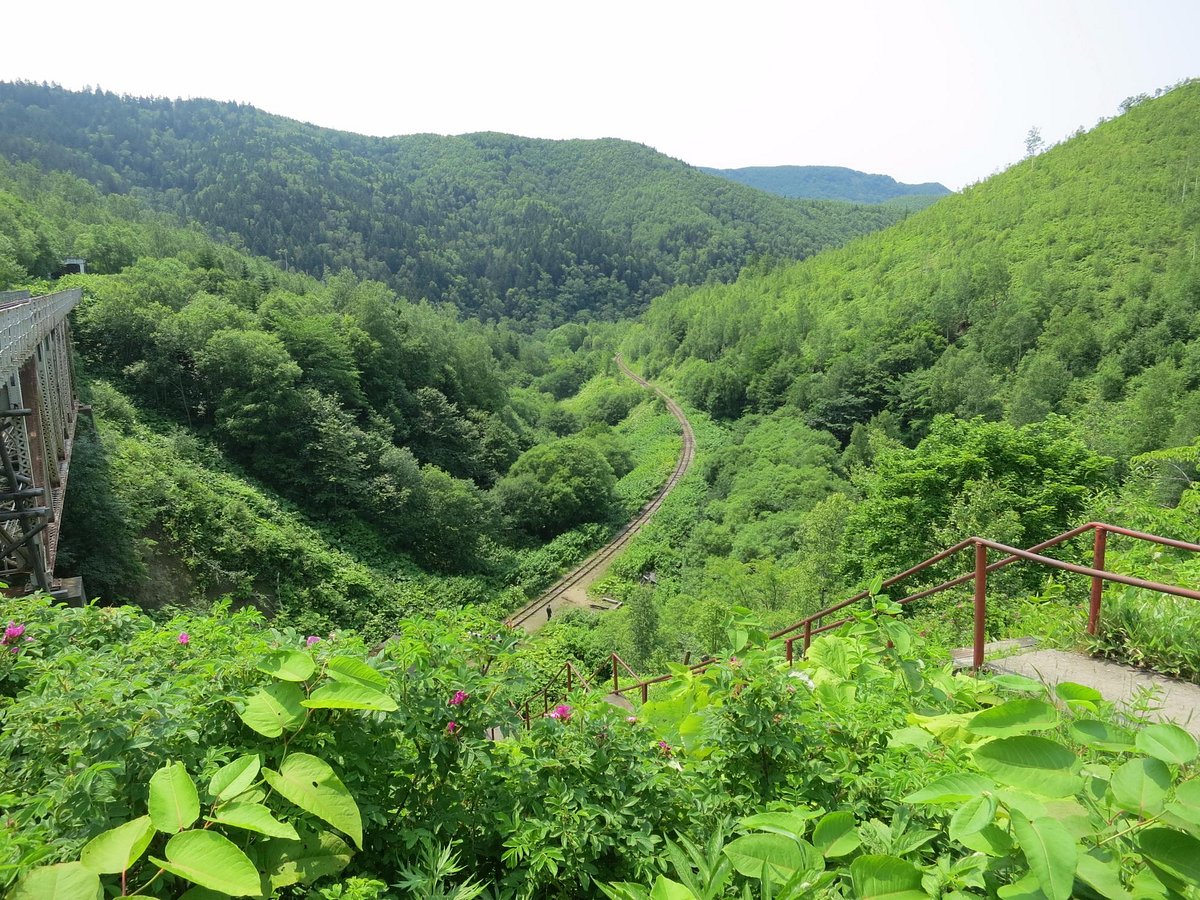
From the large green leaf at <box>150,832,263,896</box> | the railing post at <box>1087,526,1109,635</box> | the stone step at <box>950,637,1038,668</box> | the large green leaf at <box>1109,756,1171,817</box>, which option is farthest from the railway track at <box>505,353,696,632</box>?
the large green leaf at <box>1109,756,1171,817</box>

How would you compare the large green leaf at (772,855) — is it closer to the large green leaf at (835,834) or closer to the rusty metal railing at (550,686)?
the large green leaf at (835,834)

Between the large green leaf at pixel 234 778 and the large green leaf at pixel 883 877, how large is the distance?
199 cm

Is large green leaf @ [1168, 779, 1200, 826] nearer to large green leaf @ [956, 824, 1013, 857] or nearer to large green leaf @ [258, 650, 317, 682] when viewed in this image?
large green leaf @ [956, 824, 1013, 857]

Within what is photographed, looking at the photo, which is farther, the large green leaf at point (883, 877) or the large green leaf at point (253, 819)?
the large green leaf at point (883, 877)

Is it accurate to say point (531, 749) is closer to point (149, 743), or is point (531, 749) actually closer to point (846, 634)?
point (149, 743)

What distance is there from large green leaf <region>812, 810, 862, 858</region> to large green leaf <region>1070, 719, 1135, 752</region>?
802 millimetres

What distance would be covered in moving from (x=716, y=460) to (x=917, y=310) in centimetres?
2631

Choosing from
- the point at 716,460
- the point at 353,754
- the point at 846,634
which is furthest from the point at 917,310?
the point at 353,754

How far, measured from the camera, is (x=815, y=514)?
74.9 ft

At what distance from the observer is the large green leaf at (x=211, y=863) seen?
1662mm

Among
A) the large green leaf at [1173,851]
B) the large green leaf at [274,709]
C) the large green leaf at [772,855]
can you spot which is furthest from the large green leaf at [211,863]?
the large green leaf at [1173,851]

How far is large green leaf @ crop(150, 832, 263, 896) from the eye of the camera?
5.45ft

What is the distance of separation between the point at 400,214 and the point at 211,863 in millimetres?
173384

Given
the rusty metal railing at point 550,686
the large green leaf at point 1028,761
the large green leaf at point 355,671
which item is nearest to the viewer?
the large green leaf at point 1028,761
